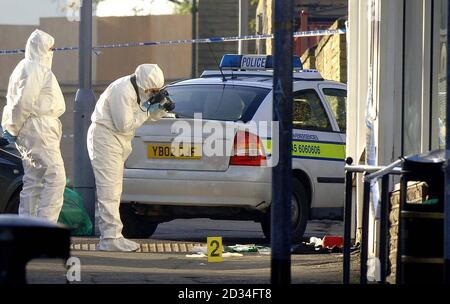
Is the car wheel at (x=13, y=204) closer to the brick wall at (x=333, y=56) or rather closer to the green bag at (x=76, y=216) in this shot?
the green bag at (x=76, y=216)

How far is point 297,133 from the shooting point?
516 inches

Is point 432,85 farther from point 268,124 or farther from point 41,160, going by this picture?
point 41,160

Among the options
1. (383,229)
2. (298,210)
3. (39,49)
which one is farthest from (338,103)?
(383,229)

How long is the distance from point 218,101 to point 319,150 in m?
1.20

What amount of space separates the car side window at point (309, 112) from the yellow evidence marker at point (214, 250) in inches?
110

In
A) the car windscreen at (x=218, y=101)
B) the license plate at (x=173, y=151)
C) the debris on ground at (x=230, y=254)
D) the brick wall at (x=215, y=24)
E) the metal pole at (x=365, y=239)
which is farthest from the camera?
the brick wall at (x=215, y=24)

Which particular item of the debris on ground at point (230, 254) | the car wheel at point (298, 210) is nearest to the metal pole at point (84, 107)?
the car wheel at point (298, 210)

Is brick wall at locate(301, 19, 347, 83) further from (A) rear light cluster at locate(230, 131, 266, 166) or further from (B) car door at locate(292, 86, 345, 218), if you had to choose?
(A) rear light cluster at locate(230, 131, 266, 166)

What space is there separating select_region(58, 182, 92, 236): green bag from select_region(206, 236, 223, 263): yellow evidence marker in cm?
287

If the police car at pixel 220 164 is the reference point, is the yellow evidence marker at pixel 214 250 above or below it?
below

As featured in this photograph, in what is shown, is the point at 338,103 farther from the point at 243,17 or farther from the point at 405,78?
the point at 243,17

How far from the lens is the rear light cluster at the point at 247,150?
12.2 m

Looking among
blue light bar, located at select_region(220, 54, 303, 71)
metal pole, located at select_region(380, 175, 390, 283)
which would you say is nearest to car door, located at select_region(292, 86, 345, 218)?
blue light bar, located at select_region(220, 54, 303, 71)

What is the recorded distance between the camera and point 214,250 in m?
10.7
